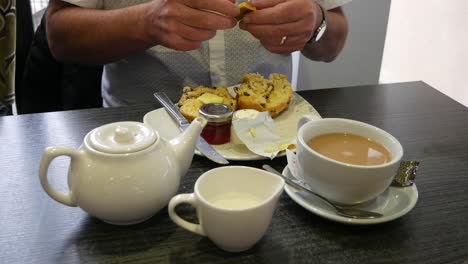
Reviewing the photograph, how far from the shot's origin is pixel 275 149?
0.85 metres

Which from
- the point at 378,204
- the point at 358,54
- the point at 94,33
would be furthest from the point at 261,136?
the point at 358,54

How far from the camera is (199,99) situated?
1.01m

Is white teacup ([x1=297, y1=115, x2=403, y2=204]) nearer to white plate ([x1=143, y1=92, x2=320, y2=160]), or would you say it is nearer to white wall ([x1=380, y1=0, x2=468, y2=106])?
white plate ([x1=143, y1=92, x2=320, y2=160])

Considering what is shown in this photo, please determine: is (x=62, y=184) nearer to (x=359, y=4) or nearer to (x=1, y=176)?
(x=1, y=176)

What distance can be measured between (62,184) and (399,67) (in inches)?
117

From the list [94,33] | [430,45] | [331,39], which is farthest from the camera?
[430,45]

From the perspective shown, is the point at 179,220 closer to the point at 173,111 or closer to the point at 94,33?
the point at 173,111

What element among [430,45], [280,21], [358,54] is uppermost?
[280,21]

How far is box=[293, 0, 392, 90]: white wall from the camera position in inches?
81.6

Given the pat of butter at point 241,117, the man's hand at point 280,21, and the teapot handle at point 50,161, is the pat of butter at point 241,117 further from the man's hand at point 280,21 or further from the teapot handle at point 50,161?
the teapot handle at point 50,161

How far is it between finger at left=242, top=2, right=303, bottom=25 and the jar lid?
0.21 m

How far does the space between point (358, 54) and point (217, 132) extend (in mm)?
1427

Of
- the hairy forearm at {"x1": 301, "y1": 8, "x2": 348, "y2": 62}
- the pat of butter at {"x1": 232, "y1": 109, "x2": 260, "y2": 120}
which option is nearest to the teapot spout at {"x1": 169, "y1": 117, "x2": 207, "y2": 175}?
the pat of butter at {"x1": 232, "y1": 109, "x2": 260, "y2": 120}

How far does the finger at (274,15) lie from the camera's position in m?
0.99
